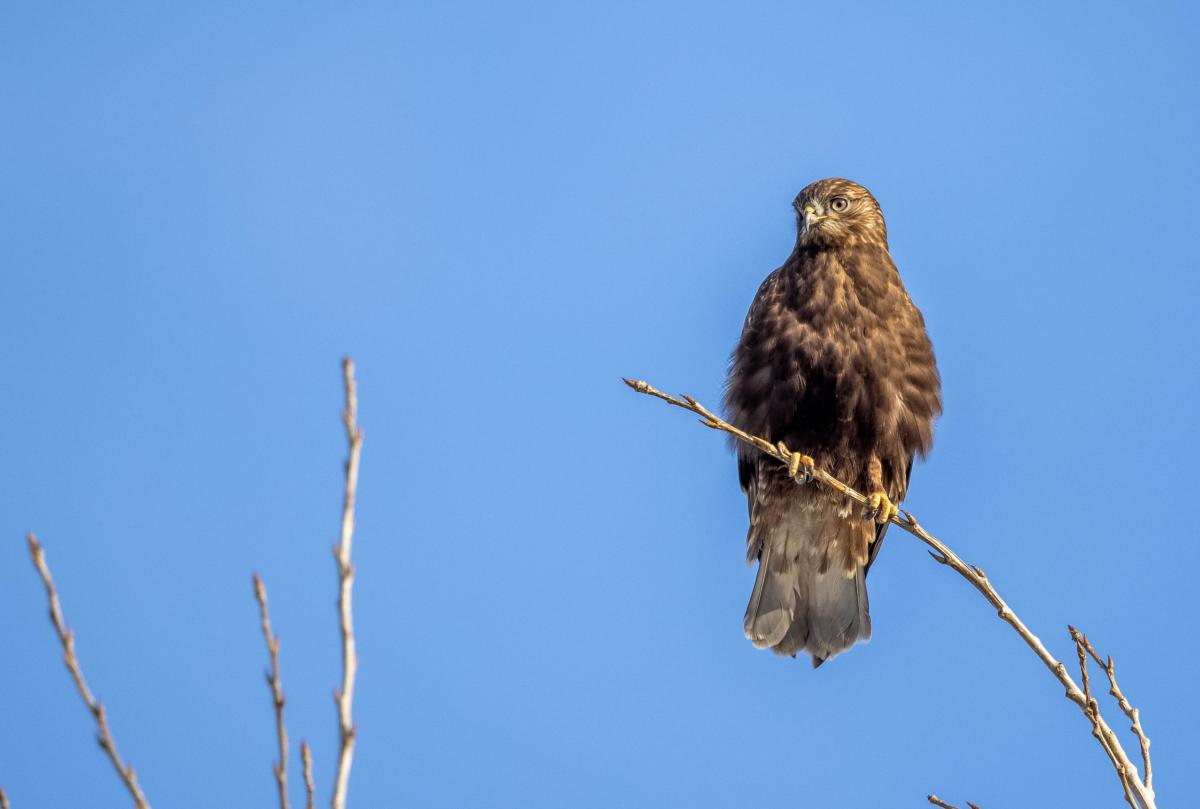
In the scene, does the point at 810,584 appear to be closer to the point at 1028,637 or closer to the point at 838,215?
the point at 838,215

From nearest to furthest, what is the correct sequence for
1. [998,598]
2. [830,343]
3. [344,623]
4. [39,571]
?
[39,571]
[344,623]
[998,598]
[830,343]

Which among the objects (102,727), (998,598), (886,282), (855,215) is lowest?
(102,727)

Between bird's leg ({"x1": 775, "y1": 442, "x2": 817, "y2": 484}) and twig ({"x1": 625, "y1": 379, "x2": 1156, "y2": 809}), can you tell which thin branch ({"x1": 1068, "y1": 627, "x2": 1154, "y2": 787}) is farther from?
bird's leg ({"x1": 775, "y1": 442, "x2": 817, "y2": 484})

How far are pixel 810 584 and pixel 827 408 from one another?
3.60 feet

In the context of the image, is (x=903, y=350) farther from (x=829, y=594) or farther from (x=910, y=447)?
(x=829, y=594)

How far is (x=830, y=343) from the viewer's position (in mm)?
7262

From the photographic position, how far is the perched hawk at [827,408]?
23.9ft

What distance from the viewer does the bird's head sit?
779 cm

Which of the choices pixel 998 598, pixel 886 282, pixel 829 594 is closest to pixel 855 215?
pixel 886 282

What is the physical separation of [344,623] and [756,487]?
18.3 ft

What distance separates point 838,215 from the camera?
311 inches

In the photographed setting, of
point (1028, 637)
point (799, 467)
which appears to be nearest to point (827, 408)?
point (799, 467)

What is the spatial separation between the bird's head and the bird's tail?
4.73 feet

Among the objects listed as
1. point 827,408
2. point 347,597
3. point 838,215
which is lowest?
point 347,597
